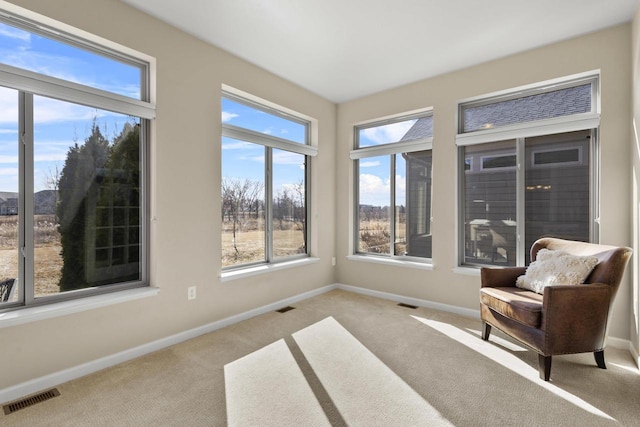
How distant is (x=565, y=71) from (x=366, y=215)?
2.64 meters

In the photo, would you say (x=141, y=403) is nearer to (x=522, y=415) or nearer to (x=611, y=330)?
(x=522, y=415)

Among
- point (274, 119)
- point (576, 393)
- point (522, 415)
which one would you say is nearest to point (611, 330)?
point (576, 393)

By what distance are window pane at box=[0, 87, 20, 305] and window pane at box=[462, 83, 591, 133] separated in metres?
4.01

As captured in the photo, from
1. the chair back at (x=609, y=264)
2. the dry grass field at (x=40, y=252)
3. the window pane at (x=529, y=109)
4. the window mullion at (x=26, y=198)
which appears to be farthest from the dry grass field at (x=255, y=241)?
the chair back at (x=609, y=264)

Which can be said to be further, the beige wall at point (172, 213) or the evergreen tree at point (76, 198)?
the evergreen tree at point (76, 198)

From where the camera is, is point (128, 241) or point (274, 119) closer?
point (128, 241)

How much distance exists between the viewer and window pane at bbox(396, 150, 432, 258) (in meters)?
3.89

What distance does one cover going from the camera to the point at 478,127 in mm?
3514

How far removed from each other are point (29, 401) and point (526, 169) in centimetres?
441

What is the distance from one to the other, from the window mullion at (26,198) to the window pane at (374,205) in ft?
11.6

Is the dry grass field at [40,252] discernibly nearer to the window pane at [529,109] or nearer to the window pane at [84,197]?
the window pane at [84,197]

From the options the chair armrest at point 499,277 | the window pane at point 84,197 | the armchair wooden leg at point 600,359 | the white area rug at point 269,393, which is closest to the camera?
the white area rug at point 269,393

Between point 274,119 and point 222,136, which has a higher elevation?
point 274,119

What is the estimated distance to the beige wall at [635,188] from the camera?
2.36 metres
